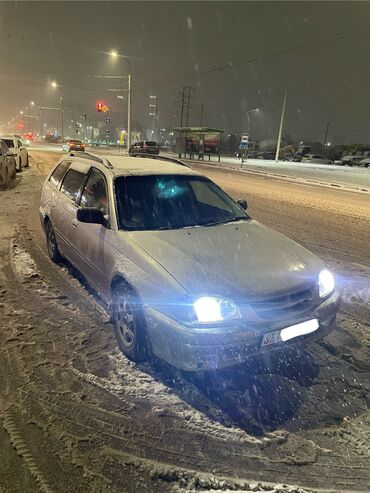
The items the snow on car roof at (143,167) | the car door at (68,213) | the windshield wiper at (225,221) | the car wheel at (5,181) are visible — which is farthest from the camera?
the car wheel at (5,181)

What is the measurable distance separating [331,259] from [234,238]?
3.44m

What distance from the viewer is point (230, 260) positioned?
10.6 feet

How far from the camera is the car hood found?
290cm

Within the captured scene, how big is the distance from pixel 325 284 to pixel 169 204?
175cm

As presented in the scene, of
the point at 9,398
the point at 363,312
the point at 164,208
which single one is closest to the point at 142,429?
the point at 9,398

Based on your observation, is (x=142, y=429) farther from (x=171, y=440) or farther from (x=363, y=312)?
(x=363, y=312)

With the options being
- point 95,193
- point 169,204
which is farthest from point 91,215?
point 169,204

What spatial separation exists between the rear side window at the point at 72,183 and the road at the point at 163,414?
4.43 ft

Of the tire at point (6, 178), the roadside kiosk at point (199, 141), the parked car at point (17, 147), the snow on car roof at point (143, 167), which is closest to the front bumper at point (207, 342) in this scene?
the snow on car roof at point (143, 167)

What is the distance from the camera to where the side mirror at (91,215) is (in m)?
3.73

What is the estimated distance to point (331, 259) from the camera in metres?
6.51

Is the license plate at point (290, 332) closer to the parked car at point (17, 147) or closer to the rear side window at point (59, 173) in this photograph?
the rear side window at point (59, 173)

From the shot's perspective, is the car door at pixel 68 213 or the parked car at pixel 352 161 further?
the parked car at pixel 352 161

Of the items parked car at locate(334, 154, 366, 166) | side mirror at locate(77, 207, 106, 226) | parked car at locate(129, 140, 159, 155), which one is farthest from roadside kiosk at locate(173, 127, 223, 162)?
side mirror at locate(77, 207, 106, 226)
